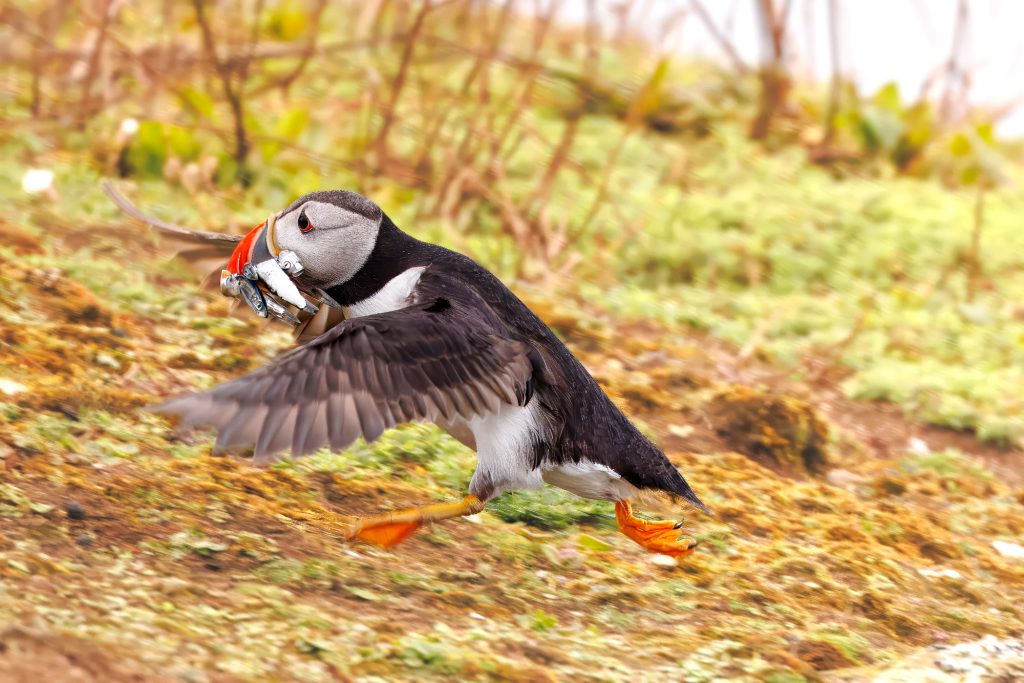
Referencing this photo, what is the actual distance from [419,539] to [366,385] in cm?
90

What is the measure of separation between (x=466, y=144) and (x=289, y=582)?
3827 mm

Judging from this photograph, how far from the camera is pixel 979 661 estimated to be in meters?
3.43

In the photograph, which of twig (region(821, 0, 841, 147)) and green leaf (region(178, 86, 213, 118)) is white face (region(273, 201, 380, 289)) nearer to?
green leaf (region(178, 86, 213, 118))

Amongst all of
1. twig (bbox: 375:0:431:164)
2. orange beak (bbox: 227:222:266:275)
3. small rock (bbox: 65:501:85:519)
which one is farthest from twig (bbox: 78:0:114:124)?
small rock (bbox: 65:501:85:519)

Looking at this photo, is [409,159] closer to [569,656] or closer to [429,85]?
[429,85]

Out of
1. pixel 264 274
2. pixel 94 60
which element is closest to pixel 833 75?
pixel 94 60

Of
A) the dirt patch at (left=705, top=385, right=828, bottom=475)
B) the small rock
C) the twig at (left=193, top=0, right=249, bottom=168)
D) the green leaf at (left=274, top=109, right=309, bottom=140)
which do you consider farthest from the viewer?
the green leaf at (left=274, top=109, right=309, bottom=140)

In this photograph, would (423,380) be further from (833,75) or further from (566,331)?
(833,75)

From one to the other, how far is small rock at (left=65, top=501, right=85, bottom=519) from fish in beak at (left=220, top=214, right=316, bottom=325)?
2.51 ft

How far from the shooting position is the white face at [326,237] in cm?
368

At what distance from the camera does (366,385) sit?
116 inches

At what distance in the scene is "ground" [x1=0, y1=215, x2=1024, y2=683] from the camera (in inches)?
114

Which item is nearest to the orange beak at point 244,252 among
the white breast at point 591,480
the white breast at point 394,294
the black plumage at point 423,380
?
the black plumage at point 423,380

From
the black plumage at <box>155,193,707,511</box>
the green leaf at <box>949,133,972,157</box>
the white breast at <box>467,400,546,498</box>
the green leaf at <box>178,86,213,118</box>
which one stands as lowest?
the white breast at <box>467,400,546,498</box>
